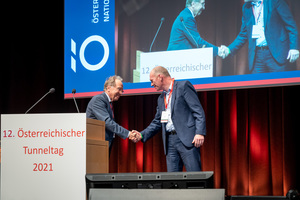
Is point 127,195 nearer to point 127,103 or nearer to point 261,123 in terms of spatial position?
point 261,123

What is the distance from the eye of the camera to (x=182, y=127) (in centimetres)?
353

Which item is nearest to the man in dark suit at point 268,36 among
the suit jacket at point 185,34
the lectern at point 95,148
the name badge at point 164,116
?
the suit jacket at point 185,34

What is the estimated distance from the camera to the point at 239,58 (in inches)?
171

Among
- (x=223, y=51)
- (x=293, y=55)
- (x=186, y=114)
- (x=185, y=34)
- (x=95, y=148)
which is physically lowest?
(x=95, y=148)

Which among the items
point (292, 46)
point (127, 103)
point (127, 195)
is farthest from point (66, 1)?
point (127, 195)

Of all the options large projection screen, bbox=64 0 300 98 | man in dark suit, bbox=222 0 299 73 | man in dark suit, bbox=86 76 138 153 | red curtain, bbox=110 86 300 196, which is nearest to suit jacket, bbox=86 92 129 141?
man in dark suit, bbox=86 76 138 153

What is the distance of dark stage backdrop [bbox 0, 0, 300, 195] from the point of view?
4859 millimetres

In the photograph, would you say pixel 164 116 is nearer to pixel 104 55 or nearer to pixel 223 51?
pixel 223 51

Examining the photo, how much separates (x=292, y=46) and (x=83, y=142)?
2498 millimetres

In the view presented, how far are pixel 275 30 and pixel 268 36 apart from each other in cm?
9

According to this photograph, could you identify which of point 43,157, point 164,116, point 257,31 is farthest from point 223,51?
point 43,157

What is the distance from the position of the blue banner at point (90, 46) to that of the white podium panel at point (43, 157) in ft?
7.88

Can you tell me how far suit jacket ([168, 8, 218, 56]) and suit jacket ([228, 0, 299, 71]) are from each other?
0.43 m

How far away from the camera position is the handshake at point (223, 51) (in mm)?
4411
